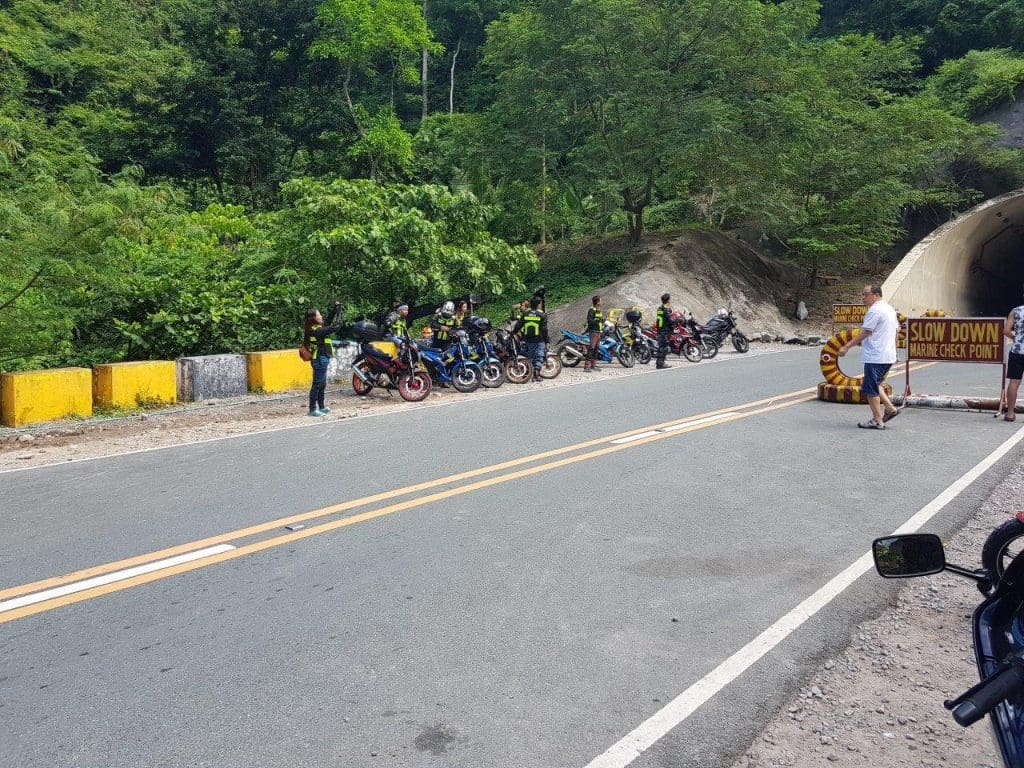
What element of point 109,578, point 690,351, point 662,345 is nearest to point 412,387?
point 662,345

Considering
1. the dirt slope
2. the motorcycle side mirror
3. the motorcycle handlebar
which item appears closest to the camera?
the motorcycle handlebar

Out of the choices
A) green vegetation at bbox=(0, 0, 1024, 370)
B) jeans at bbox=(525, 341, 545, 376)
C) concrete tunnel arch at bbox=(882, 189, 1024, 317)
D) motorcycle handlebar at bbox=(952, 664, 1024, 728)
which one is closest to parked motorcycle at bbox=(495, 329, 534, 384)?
jeans at bbox=(525, 341, 545, 376)

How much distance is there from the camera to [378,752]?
122 inches

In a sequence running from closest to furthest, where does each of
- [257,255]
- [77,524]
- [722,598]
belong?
[722,598] < [77,524] < [257,255]

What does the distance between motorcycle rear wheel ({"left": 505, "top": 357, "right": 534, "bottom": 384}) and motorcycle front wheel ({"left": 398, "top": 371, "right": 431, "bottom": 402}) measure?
268cm

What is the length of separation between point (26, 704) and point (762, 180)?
27.8m

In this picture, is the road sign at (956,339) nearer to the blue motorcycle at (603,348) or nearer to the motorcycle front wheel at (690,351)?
the blue motorcycle at (603,348)

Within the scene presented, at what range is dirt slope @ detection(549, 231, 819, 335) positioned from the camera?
2523 centimetres

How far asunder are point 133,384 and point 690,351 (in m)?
12.9

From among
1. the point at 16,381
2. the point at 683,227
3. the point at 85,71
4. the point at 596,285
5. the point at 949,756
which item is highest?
the point at 85,71

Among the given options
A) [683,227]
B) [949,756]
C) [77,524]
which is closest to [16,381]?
[77,524]

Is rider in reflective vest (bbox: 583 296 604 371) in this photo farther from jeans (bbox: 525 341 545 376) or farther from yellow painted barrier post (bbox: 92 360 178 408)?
yellow painted barrier post (bbox: 92 360 178 408)

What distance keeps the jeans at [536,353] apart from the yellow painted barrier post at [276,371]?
434cm

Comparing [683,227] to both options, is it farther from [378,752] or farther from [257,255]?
[378,752]
